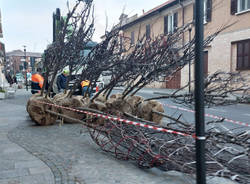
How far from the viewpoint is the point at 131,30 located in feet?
95.9

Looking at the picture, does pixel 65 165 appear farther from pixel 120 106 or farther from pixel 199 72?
pixel 120 106

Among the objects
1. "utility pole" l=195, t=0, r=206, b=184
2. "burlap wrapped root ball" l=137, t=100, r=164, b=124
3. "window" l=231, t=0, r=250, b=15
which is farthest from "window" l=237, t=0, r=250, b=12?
"utility pole" l=195, t=0, r=206, b=184

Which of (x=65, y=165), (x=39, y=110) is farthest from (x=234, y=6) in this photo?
(x=65, y=165)

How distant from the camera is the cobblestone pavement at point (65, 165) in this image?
3.19 m

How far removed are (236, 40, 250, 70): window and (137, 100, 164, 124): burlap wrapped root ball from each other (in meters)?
12.7

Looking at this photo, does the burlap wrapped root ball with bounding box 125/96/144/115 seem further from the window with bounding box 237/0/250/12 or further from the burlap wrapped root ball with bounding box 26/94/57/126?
the window with bounding box 237/0/250/12

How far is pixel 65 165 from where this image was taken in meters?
3.70

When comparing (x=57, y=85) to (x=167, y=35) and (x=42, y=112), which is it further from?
(x=167, y=35)

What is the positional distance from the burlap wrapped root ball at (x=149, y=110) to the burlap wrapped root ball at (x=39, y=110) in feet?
8.42

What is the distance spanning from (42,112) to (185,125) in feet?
13.3

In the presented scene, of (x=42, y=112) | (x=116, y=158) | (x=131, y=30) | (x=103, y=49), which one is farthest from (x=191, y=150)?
(x=131, y=30)

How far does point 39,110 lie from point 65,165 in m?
3.39

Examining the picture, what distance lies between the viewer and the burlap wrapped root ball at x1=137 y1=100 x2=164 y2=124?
20.8ft

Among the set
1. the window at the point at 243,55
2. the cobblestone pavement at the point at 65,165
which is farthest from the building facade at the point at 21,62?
the cobblestone pavement at the point at 65,165
